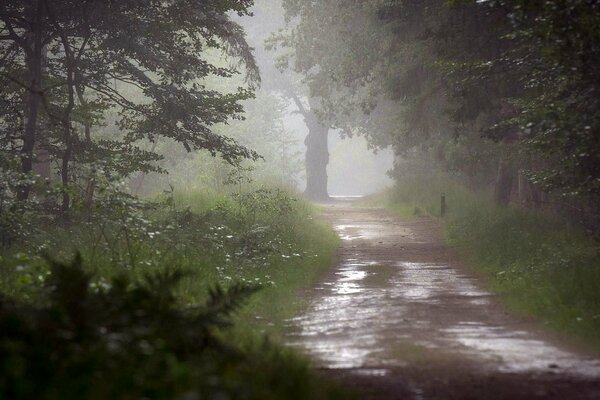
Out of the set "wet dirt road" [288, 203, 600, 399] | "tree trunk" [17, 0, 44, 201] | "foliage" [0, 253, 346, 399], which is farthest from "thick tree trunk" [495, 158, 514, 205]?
"foliage" [0, 253, 346, 399]

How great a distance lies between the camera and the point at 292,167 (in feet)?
194

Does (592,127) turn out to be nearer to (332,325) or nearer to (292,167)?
(332,325)

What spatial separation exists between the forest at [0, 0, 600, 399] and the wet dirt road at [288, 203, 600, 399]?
43 millimetres

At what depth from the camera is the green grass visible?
9.54 m

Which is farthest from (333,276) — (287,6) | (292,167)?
(292,167)

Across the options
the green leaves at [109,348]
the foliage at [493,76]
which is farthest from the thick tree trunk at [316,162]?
the green leaves at [109,348]

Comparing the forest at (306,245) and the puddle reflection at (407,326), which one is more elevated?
the forest at (306,245)

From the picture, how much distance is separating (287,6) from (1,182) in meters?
24.0

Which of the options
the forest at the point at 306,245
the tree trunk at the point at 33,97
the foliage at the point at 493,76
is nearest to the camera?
the forest at the point at 306,245

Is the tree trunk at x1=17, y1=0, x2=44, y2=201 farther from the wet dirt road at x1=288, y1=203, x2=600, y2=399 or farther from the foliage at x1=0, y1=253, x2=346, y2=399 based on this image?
the foliage at x1=0, y1=253, x2=346, y2=399

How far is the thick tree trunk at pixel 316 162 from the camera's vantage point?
4900cm

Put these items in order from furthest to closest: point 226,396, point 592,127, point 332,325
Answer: point 592,127, point 332,325, point 226,396

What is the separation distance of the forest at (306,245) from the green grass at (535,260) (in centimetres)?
6

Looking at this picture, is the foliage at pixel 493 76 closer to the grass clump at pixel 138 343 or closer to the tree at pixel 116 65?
the tree at pixel 116 65
